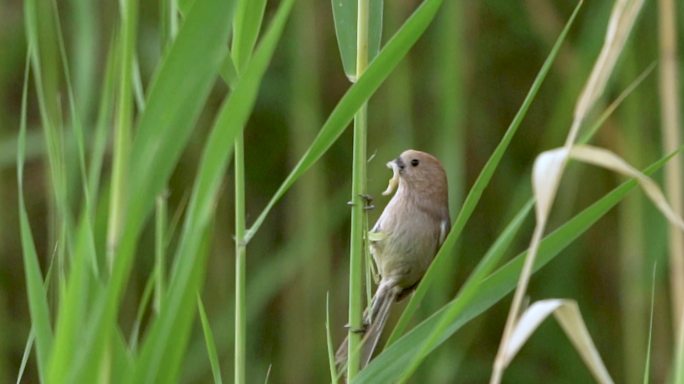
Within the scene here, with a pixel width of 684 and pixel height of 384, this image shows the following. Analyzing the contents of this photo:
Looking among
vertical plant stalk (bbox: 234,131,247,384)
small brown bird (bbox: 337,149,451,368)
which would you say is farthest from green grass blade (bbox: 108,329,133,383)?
small brown bird (bbox: 337,149,451,368)

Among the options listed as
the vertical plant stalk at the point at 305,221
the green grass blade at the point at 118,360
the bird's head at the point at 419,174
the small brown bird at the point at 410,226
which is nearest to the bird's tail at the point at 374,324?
the small brown bird at the point at 410,226

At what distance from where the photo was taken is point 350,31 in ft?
3.46

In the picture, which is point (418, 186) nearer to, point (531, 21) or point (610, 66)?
point (531, 21)

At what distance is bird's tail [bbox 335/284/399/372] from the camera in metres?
1.19

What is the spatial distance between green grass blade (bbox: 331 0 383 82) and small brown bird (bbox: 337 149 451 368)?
1.40ft

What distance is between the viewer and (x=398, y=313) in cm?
218

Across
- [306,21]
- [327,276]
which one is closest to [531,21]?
[306,21]

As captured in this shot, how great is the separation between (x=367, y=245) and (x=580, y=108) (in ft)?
1.02

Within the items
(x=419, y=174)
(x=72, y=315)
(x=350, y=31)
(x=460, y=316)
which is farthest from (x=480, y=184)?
(x=419, y=174)

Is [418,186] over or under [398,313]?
over

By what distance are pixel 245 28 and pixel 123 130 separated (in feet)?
0.67

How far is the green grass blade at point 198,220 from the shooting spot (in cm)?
→ 77

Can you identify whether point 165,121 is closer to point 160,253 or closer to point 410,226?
point 160,253

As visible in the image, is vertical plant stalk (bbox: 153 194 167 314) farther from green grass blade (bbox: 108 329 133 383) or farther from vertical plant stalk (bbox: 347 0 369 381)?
vertical plant stalk (bbox: 347 0 369 381)
